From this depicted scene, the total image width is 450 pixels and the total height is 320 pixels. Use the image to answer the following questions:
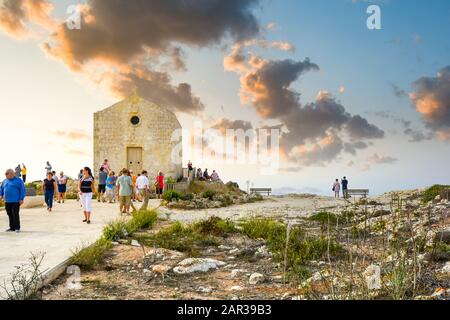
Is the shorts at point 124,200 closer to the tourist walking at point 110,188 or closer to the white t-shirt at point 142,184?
the white t-shirt at point 142,184

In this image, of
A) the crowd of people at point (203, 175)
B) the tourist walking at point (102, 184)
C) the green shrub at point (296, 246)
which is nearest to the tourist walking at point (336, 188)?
the crowd of people at point (203, 175)

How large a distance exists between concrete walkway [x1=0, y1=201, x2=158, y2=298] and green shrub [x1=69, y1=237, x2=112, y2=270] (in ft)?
0.57

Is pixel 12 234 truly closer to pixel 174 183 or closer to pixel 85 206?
pixel 85 206

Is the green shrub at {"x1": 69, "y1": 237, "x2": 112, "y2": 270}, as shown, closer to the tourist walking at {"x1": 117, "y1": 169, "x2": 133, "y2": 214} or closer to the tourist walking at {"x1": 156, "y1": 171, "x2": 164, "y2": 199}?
the tourist walking at {"x1": 117, "y1": 169, "x2": 133, "y2": 214}

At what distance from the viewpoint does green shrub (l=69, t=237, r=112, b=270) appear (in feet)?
24.9

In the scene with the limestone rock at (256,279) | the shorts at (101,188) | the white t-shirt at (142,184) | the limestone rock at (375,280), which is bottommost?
the limestone rock at (256,279)

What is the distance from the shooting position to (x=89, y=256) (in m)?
7.91

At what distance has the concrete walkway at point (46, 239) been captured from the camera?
7.77 m

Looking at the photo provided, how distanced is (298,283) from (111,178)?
19.4 metres

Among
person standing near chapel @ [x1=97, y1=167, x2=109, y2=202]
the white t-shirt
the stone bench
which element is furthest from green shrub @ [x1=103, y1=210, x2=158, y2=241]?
person standing near chapel @ [x1=97, y1=167, x2=109, y2=202]

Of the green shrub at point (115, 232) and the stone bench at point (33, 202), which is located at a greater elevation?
the stone bench at point (33, 202)

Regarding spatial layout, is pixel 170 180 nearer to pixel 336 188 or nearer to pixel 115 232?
pixel 336 188

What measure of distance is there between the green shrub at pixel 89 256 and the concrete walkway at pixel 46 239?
0.57 ft
